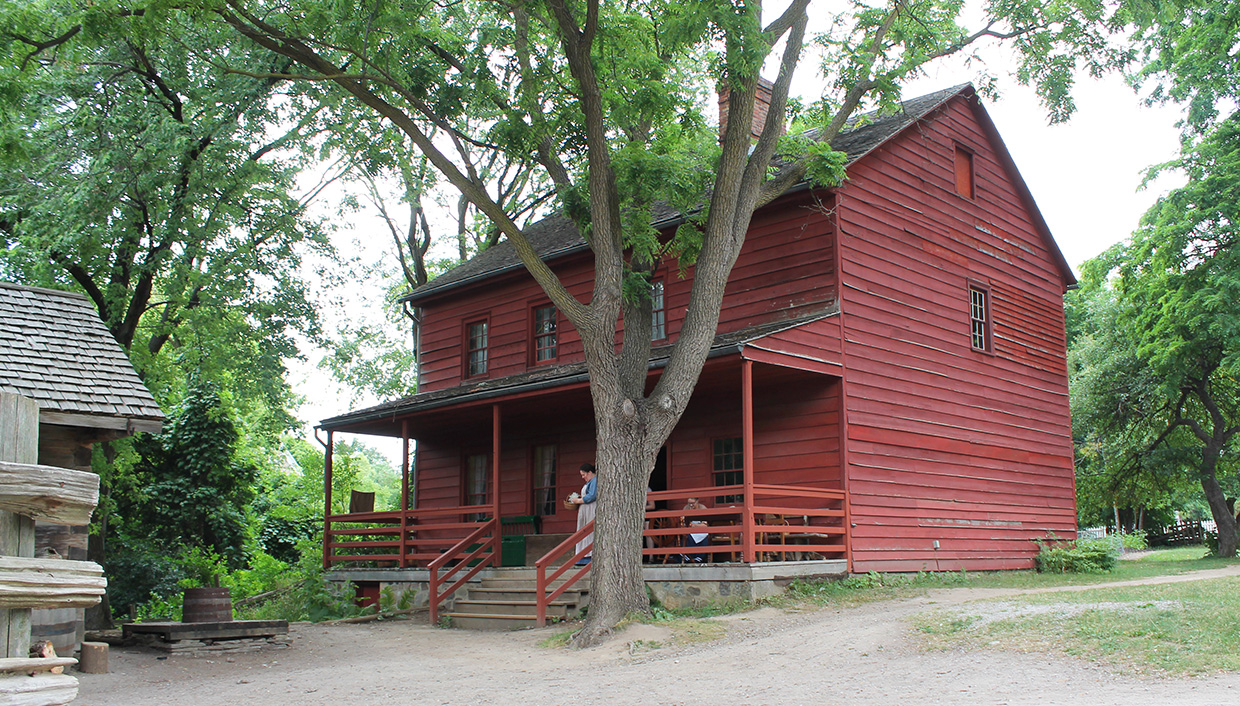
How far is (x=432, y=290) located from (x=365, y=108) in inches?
216

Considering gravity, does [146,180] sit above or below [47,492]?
above

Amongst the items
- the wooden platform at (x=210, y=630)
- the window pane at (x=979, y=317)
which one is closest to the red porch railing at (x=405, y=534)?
the wooden platform at (x=210, y=630)

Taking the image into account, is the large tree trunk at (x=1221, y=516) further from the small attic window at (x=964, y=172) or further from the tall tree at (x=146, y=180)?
the tall tree at (x=146, y=180)

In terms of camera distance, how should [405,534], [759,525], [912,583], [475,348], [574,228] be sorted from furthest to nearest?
[475,348], [574,228], [405,534], [912,583], [759,525]

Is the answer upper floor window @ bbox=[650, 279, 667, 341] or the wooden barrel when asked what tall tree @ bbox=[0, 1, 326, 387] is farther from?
upper floor window @ bbox=[650, 279, 667, 341]

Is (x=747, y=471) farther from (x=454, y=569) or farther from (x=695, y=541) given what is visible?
(x=454, y=569)

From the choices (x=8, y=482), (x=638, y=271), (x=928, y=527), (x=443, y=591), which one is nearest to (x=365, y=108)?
(x=638, y=271)

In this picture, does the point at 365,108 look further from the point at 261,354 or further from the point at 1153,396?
the point at 1153,396

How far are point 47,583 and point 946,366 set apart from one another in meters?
15.4

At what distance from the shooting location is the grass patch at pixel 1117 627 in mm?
8078

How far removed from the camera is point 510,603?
1460cm

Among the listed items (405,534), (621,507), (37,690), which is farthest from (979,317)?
(37,690)

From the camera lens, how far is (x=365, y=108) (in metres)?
17.8

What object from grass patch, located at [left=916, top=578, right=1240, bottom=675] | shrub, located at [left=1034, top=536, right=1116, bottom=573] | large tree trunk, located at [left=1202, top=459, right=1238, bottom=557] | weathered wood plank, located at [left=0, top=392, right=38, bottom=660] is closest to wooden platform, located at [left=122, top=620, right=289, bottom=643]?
grass patch, located at [left=916, top=578, right=1240, bottom=675]
